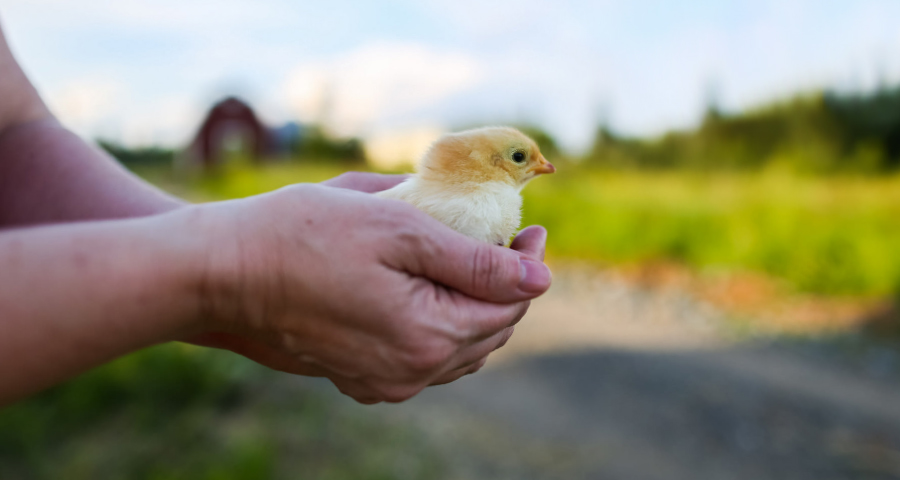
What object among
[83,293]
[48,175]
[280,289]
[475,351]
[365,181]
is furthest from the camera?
[365,181]

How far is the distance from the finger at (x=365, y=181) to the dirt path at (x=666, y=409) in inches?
110

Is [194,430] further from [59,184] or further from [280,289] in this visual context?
[280,289]

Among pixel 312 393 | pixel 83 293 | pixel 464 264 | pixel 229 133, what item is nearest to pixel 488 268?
pixel 464 264

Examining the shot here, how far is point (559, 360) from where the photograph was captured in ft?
19.8

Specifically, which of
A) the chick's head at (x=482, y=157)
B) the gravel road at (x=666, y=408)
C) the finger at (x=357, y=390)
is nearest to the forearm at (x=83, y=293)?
the finger at (x=357, y=390)

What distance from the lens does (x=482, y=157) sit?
1571 millimetres

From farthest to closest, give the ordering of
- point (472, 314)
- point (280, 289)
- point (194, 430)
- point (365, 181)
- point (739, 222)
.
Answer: point (739, 222)
point (194, 430)
point (365, 181)
point (472, 314)
point (280, 289)

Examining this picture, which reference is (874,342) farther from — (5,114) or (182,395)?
(5,114)

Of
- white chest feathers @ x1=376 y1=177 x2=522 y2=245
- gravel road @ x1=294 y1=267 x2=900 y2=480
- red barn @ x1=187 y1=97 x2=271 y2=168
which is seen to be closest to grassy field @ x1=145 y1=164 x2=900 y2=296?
gravel road @ x1=294 y1=267 x2=900 y2=480

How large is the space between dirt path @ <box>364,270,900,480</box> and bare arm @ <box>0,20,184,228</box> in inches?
121

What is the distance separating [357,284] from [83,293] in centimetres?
47

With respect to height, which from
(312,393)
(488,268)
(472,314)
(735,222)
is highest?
(488,268)

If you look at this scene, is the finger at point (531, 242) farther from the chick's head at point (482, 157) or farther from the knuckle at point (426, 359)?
the knuckle at point (426, 359)

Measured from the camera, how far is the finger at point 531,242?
59.6 inches
